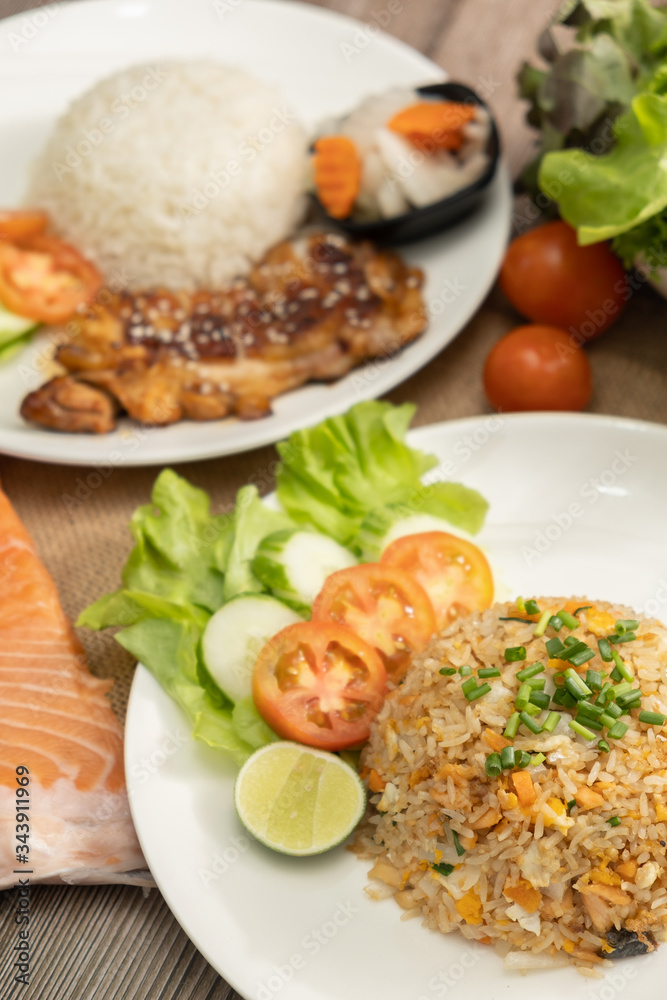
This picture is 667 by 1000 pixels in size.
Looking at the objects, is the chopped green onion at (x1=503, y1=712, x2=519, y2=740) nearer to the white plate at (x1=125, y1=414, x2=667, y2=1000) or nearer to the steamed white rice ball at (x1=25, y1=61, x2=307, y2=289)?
the white plate at (x1=125, y1=414, x2=667, y2=1000)

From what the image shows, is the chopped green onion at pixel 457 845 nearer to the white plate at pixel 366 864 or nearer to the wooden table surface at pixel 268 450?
the white plate at pixel 366 864

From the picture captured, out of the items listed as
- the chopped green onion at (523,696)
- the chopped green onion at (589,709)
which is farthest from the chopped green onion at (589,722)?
the chopped green onion at (523,696)

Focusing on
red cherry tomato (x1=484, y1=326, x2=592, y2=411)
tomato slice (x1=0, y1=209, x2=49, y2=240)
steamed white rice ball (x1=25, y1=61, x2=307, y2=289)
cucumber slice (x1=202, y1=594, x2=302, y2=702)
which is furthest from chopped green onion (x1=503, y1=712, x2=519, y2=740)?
tomato slice (x1=0, y1=209, x2=49, y2=240)

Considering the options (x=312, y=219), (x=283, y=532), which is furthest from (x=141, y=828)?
(x=312, y=219)

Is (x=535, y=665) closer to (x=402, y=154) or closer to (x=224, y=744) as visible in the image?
(x=224, y=744)

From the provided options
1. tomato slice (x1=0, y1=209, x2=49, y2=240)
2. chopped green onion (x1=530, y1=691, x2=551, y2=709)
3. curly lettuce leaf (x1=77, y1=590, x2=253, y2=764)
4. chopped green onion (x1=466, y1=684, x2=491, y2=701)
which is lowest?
curly lettuce leaf (x1=77, y1=590, x2=253, y2=764)

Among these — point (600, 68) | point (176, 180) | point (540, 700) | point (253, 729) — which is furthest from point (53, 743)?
point (600, 68)
